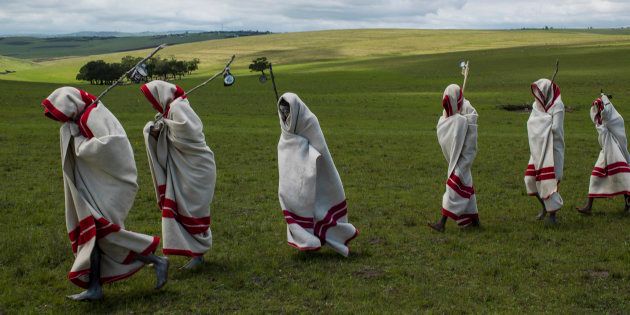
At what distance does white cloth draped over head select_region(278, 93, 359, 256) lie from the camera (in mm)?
10328

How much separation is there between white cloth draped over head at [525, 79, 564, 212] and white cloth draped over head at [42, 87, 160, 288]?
7265 mm

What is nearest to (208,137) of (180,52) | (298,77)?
(298,77)

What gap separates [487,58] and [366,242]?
81.1 metres

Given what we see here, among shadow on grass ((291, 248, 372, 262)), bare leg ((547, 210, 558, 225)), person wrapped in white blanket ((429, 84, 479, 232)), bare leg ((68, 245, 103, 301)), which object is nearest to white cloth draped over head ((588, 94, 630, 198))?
bare leg ((547, 210, 558, 225))

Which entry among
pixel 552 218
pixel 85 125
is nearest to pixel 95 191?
pixel 85 125

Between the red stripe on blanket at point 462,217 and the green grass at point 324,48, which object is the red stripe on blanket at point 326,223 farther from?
→ the green grass at point 324,48

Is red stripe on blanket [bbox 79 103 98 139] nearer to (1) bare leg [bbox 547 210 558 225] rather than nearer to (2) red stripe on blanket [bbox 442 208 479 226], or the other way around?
(2) red stripe on blanket [bbox 442 208 479 226]

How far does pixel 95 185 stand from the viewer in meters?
8.46

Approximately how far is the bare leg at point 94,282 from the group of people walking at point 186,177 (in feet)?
0.04

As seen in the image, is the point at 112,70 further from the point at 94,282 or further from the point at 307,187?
the point at 94,282

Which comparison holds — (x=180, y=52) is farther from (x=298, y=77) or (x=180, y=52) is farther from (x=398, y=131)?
(x=398, y=131)

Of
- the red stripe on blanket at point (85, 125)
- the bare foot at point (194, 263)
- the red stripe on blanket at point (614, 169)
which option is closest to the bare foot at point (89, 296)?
the bare foot at point (194, 263)

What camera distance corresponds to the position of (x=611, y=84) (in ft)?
169

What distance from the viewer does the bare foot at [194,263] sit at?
386 inches
